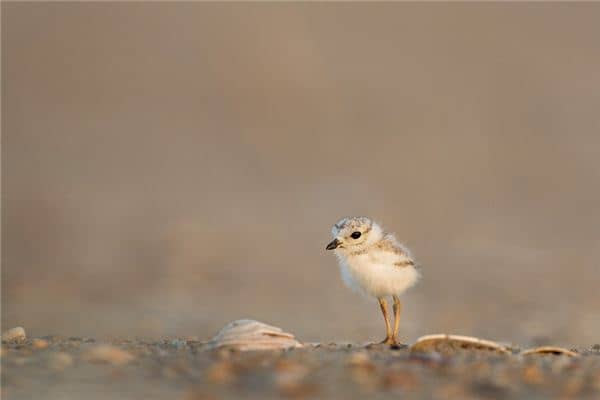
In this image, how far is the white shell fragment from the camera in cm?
455

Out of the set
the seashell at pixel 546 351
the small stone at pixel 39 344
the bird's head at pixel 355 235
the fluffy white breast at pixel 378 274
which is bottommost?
the small stone at pixel 39 344

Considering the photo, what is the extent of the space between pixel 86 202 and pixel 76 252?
7.80ft

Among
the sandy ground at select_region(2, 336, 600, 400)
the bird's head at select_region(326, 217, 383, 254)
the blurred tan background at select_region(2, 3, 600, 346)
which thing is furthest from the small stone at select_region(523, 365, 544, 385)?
the blurred tan background at select_region(2, 3, 600, 346)

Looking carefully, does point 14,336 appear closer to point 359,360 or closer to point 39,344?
point 39,344

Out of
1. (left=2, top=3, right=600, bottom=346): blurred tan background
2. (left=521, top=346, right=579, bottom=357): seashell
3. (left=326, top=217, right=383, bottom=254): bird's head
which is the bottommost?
(left=521, top=346, right=579, bottom=357): seashell

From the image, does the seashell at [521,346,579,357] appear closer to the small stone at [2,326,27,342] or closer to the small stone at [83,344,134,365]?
the small stone at [83,344,134,365]

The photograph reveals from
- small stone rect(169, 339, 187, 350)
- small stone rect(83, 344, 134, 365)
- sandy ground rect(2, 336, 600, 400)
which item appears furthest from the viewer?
small stone rect(169, 339, 187, 350)

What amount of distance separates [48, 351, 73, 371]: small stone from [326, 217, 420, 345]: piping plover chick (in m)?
1.70

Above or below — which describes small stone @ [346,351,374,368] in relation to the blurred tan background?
below

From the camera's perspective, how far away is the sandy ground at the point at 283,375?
11.5 feet

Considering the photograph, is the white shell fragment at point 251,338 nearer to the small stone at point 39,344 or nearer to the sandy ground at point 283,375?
the sandy ground at point 283,375

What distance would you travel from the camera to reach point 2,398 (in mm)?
3514

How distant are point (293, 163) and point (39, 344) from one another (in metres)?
13.5

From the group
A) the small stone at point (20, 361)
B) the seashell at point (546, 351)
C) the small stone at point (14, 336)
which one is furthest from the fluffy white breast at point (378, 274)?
the small stone at point (20, 361)
